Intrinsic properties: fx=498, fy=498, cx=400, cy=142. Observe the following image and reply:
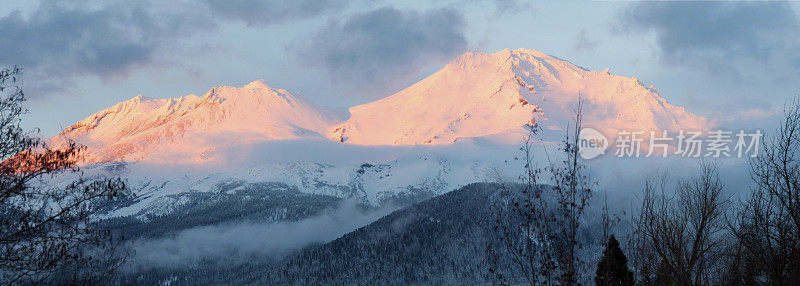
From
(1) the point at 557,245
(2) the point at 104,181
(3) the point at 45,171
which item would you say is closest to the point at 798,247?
(1) the point at 557,245

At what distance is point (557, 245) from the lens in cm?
1213

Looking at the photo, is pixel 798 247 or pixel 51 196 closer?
pixel 51 196

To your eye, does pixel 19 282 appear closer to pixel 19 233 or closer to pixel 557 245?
pixel 19 233

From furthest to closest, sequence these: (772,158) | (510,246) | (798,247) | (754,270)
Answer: (754,270), (798,247), (772,158), (510,246)

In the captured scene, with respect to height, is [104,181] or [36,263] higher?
[104,181]

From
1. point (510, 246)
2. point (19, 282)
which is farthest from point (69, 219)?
point (510, 246)

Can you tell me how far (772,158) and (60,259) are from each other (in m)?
21.5

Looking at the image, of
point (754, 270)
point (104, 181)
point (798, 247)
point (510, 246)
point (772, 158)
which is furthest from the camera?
point (754, 270)

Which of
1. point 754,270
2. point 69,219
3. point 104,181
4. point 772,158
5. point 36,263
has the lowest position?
point 754,270

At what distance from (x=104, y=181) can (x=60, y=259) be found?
6.65ft

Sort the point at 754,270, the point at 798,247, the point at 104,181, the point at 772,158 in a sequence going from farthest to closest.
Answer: the point at 754,270
the point at 798,247
the point at 772,158
the point at 104,181

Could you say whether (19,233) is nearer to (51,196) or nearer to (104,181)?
(51,196)

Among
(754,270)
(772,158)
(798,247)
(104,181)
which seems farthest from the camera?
(754,270)

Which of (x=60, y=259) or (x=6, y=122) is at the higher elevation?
(x=6, y=122)
